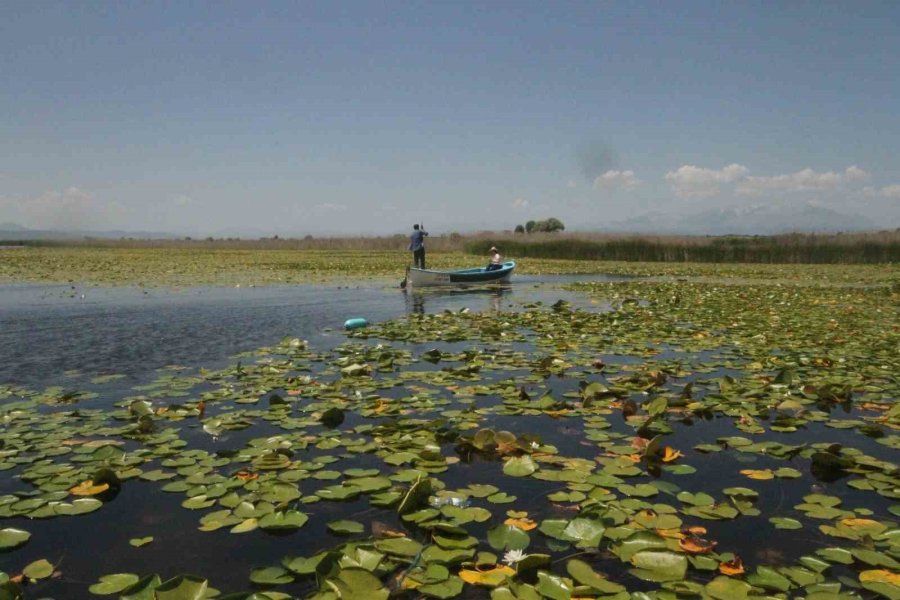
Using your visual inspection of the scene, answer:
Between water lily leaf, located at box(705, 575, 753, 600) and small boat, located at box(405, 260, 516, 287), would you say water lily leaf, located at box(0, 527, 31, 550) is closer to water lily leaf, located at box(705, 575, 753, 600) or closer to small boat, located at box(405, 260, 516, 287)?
water lily leaf, located at box(705, 575, 753, 600)

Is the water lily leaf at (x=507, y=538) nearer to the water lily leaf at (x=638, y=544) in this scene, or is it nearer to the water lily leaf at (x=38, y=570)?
the water lily leaf at (x=638, y=544)

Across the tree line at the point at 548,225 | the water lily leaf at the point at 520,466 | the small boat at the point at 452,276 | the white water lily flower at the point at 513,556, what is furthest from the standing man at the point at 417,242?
the tree line at the point at 548,225

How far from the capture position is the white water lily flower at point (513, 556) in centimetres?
324

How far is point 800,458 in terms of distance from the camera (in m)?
4.86

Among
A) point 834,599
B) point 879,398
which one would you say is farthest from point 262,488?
point 879,398

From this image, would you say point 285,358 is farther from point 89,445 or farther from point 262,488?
point 262,488

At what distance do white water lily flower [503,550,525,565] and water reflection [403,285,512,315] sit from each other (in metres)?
10.9

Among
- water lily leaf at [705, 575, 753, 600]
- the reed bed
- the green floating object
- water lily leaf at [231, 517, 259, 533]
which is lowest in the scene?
water lily leaf at [231, 517, 259, 533]

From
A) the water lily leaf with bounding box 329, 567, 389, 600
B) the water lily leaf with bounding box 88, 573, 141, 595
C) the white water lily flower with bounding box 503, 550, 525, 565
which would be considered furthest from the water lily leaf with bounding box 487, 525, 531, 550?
the water lily leaf with bounding box 88, 573, 141, 595

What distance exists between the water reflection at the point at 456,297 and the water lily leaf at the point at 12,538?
35.4 ft

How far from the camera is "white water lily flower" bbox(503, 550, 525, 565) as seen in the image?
3.24m

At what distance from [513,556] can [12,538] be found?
281 cm

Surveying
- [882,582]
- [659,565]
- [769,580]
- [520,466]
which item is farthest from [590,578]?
[520,466]

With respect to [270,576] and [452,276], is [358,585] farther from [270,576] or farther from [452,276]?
[452,276]
